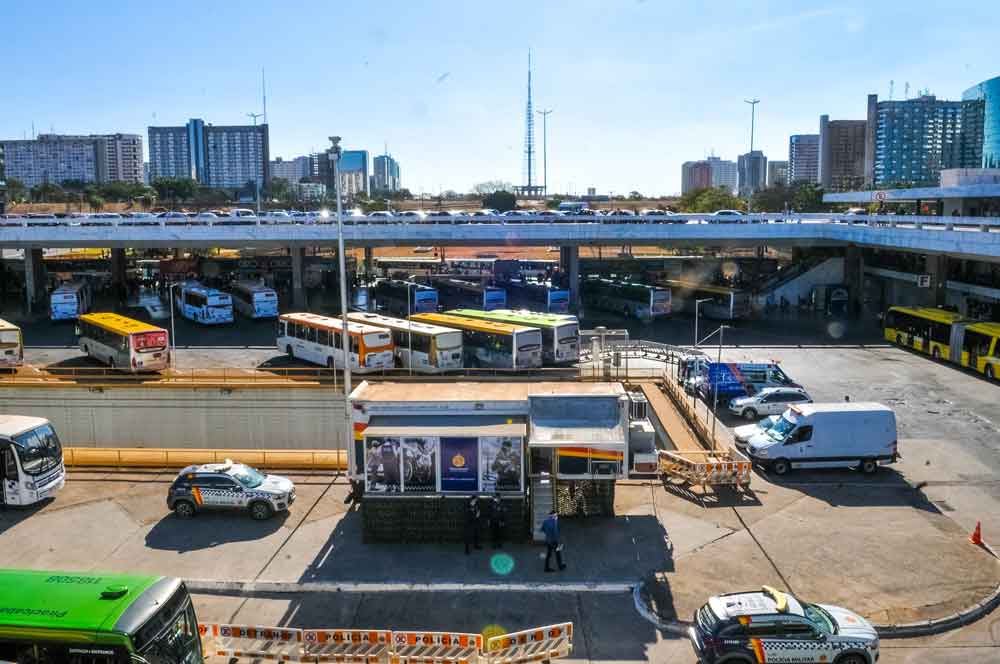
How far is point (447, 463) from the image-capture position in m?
15.1

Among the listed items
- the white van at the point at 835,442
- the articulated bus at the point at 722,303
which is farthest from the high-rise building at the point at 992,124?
the white van at the point at 835,442

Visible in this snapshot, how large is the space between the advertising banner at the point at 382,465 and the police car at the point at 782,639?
6.46m

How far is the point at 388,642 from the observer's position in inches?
436

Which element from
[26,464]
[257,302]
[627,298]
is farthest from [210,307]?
[26,464]

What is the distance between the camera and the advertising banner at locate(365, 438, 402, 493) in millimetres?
15141

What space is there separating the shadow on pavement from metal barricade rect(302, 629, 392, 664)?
5100mm

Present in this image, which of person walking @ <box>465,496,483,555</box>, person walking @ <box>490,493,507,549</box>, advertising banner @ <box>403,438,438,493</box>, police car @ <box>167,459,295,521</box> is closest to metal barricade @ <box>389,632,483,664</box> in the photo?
person walking @ <box>465,496,483,555</box>

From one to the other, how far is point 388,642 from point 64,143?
216 m

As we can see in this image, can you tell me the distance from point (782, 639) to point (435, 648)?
14.4 ft

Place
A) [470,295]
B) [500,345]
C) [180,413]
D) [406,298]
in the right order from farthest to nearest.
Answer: [470,295]
[406,298]
[500,345]
[180,413]

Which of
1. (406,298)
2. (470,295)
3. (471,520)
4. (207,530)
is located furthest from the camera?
(470,295)

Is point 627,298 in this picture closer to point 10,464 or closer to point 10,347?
point 10,347

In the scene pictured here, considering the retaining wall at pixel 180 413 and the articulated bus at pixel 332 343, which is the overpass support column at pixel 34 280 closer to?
the articulated bus at pixel 332 343

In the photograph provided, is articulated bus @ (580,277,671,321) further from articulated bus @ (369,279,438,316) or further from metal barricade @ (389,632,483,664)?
metal barricade @ (389,632,483,664)
